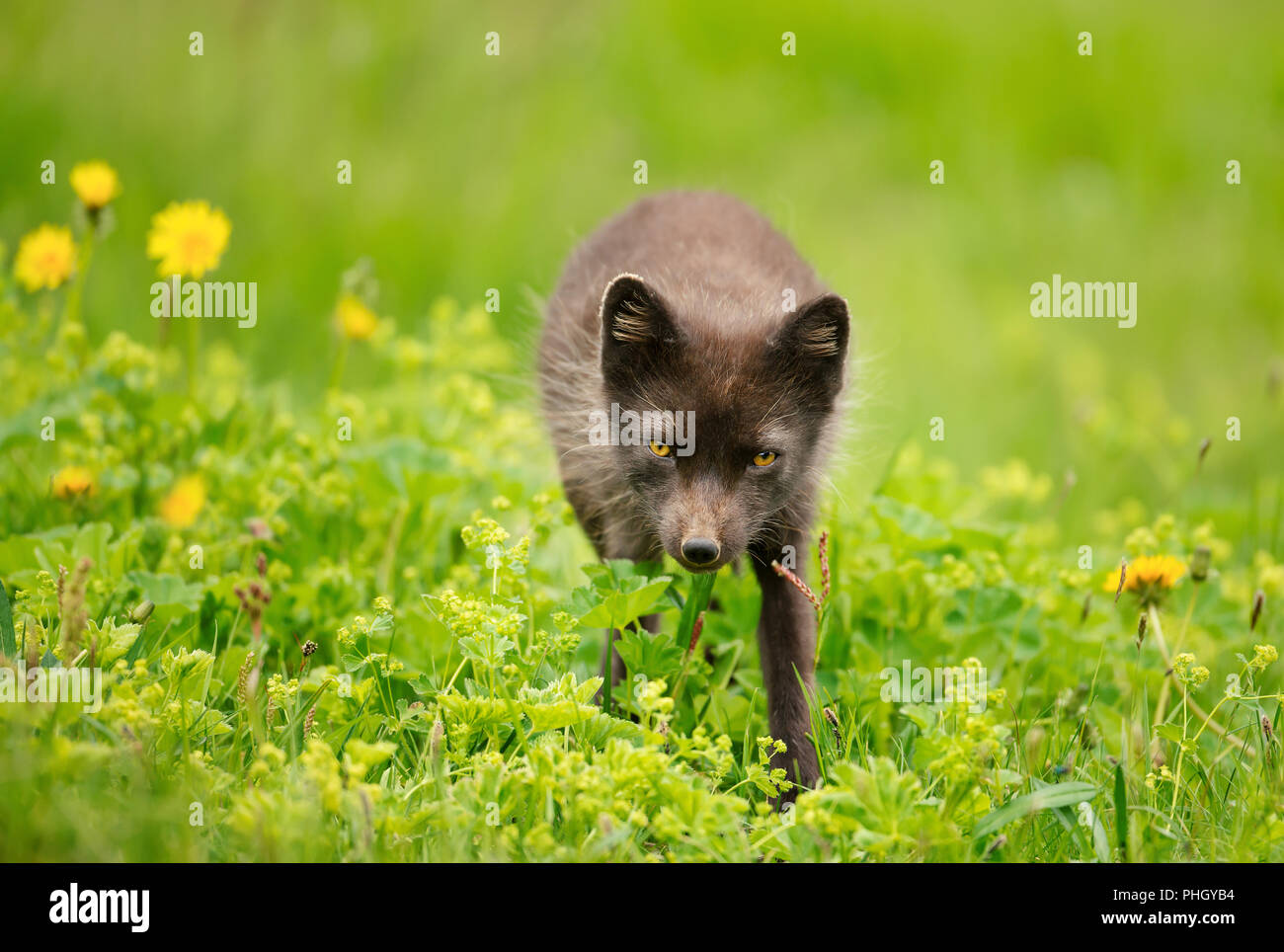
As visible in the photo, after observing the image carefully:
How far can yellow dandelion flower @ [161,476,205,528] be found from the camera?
5.80m

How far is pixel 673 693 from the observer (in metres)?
4.72

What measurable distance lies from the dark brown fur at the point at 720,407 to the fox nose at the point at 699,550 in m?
0.05

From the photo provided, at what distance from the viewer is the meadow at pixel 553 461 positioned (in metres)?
3.94

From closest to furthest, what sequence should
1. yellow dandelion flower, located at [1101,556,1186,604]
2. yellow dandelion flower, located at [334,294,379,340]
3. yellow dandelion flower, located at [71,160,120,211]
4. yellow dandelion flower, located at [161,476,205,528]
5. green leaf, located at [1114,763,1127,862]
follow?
green leaf, located at [1114,763,1127,862]
yellow dandelion flower, located at [1101,556,1186,604]
yellow dandelion flower, located at [161,476,205,528]
yellow dandelion flower, located at [71,160,120,211]
yellow dandelion flower, located at [334,294,379,340]

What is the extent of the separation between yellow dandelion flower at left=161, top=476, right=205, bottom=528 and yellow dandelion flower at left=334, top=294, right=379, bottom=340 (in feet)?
4.19

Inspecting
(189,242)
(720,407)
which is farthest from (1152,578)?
(189,242)

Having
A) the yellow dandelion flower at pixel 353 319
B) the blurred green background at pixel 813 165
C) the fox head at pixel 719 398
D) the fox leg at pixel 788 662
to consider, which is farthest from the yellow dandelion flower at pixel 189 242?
the fox leg at pixel 788 662

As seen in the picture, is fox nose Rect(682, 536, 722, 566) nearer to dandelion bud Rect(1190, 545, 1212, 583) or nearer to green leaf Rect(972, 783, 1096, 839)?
green leaf Rect(972, 783, 1096, 839)

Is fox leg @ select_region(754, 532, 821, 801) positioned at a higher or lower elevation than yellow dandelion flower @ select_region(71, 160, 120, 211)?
lower

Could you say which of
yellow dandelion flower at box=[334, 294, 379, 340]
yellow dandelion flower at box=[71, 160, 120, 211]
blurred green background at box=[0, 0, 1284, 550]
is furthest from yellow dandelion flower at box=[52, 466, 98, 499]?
blurred green background at box=[0, 0, 1284, 550]
